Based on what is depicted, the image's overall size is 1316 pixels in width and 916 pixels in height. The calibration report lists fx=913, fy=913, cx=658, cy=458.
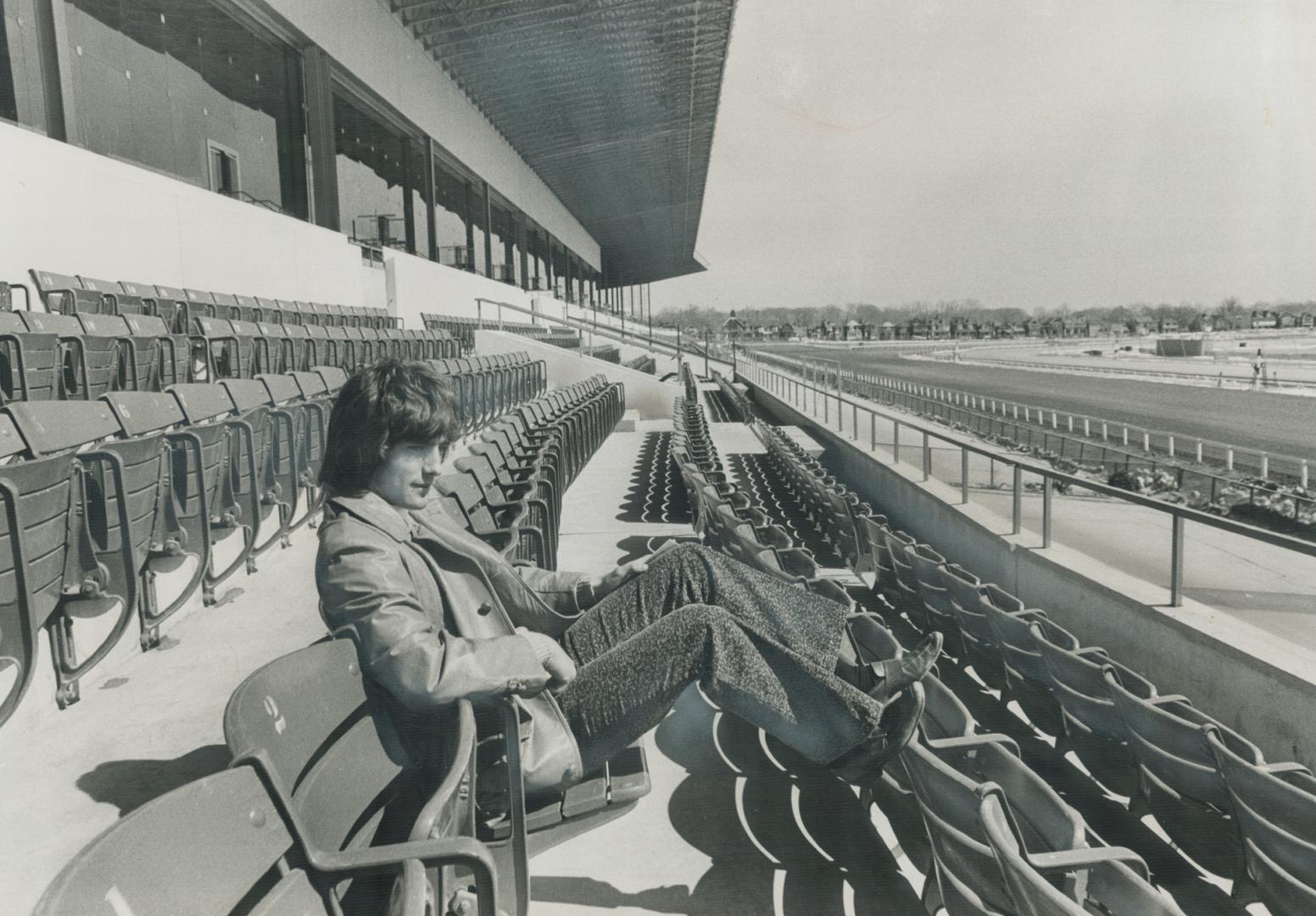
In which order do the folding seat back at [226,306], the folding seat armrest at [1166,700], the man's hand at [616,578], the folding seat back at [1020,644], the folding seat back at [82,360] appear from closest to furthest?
the man's hand at [616,578] → the folding seat armrest at [1166,700] → the folding seat back at [1020,644] → the folding seat back at [82,360] → the folding seat back at [226,306]

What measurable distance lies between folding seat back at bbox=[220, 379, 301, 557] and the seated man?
1.57 m

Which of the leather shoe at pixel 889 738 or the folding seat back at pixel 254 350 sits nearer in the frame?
the leather shoe at pixel 889 738

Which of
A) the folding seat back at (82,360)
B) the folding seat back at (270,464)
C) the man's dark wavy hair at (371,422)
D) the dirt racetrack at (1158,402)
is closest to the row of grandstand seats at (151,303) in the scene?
the folding seat back at (82,360)

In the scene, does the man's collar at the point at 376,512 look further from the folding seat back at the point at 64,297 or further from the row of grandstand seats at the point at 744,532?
the folding seat back at the point at 64,297

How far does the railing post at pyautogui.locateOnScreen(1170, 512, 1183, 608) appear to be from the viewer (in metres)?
4.05

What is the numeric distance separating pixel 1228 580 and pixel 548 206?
33987 millimetres

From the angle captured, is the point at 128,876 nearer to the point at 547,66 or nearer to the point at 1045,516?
the point at 1045,516

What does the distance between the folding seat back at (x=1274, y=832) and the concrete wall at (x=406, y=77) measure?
44.9 ft

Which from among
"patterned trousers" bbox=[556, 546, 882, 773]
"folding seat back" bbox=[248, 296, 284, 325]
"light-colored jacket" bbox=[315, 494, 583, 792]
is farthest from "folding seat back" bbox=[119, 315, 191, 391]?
"patterned trousers" bbox=[556, 546, 882, 773]

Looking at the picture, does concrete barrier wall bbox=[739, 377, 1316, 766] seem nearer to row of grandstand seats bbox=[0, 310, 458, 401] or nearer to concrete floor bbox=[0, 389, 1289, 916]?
concrete floor bbox=[0, 389, 1289, 916]

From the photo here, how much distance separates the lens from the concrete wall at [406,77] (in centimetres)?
1398

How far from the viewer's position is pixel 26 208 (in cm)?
742

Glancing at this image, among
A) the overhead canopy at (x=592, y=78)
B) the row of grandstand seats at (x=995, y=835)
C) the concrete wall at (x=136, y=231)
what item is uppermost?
the overhead canopy at (x=592, y=78)

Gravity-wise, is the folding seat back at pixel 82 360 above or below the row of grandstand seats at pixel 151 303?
below
